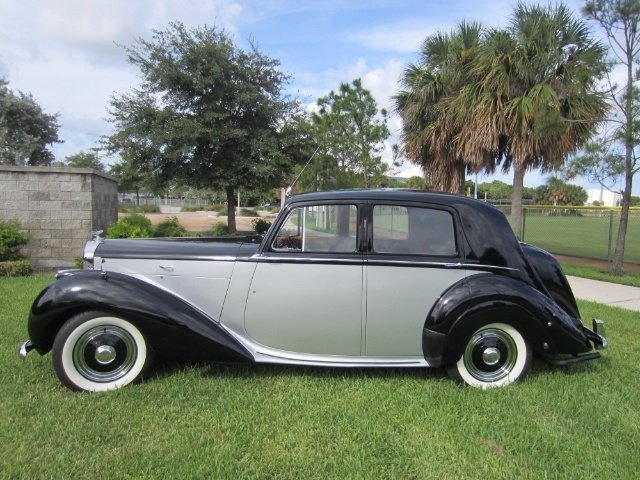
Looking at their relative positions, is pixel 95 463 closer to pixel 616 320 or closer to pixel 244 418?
pixel 244 418

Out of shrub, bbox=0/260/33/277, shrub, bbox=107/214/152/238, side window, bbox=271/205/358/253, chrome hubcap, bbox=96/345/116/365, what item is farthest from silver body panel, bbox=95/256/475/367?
shrub, bbox=0/260/33/277

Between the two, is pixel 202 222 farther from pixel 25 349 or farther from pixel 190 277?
pixel 190 277

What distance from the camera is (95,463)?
8.43 ft

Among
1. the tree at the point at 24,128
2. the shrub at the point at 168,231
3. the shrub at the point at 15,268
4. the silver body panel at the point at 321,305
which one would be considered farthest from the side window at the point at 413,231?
the tree at the point at 24,128

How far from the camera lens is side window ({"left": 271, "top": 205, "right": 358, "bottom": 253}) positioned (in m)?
3.69

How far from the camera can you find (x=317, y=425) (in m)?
3.03

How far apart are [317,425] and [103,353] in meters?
1.69

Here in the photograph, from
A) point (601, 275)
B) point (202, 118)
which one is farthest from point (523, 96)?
point (202, 118)

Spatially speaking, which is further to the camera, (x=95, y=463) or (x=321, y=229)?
(x=321, y=229)

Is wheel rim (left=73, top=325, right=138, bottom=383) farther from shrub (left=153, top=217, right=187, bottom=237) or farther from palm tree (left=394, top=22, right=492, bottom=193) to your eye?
palm tree (left=394, top=22, right=492, bottom=193)

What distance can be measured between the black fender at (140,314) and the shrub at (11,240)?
584 cm

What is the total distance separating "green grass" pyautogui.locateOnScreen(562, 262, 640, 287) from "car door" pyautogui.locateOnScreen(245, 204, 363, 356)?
7465mm

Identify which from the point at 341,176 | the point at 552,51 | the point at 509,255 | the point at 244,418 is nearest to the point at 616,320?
the point at 509,255

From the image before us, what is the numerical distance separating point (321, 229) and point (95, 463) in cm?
216
